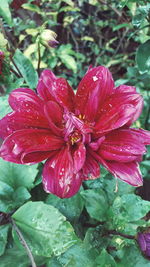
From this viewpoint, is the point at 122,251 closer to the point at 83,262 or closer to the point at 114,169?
the point at 83,262

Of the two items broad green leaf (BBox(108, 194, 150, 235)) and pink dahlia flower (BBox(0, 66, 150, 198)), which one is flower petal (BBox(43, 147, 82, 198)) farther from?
broad green leaf (BBox(108, 194, 150, 235))

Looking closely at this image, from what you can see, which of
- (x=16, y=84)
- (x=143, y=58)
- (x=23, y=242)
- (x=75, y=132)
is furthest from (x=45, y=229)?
(x=143, y=58)

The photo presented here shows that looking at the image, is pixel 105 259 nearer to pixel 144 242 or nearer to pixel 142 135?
pixel 144 242

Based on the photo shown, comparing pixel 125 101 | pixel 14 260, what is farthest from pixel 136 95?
pixel 14 260

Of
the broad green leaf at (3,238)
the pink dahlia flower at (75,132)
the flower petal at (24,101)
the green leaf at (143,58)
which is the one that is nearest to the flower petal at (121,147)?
the pink dahlia flower at (75,132)

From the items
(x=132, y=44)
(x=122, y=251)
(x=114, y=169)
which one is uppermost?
(x=114, y=169)

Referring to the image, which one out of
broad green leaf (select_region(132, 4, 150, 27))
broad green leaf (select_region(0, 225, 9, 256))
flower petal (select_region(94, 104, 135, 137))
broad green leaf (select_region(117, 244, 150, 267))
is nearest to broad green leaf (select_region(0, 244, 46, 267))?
broad green leaf (select_region(0, 225, 9, 256))

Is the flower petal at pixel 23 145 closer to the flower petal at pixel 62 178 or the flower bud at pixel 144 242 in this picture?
the flower petal at pixel 62 178
